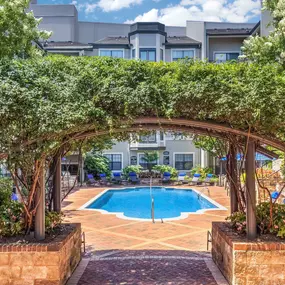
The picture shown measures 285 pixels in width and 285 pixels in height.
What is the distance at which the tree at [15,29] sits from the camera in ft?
32.8

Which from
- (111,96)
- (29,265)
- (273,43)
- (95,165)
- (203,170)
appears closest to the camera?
(111,96)

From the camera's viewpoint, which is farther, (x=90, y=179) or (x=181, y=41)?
(x=181, y=41)

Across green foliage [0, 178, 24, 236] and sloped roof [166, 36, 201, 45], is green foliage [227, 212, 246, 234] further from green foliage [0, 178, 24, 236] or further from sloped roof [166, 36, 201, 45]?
sloped roof [166, 36, 201, 45]

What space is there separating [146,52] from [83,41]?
9.79m

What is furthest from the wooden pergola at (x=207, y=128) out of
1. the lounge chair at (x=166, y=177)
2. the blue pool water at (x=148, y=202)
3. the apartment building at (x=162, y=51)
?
the apartment building at (x=162, y=51)

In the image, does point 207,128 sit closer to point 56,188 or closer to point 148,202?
point 56,188

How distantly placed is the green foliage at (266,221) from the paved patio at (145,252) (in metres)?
1.16

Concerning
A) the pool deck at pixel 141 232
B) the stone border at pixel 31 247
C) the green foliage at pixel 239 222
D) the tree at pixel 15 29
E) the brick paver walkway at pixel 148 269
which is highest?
the tree at pixel 15 29

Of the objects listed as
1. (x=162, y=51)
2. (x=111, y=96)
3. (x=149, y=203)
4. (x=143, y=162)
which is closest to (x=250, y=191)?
(x=111, y=96)

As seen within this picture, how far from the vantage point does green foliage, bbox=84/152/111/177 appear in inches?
1154

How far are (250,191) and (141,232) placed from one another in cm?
613

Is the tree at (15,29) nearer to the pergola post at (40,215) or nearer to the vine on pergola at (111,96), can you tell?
the vine on pergola at (111,96)

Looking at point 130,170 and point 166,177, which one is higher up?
point 130,170

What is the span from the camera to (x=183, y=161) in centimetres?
3316
